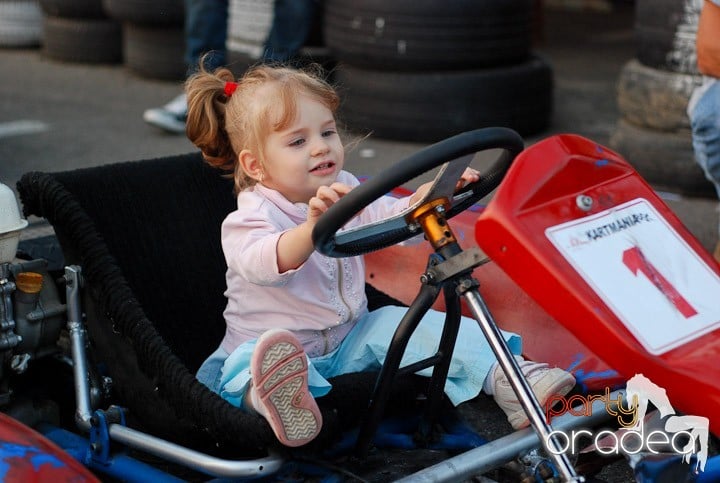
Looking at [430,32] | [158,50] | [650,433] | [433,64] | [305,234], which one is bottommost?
[158,50]

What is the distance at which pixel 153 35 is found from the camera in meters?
5.56

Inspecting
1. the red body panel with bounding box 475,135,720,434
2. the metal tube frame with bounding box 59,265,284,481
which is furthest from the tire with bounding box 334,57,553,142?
the red body panel with bounding box 475,135,720,434

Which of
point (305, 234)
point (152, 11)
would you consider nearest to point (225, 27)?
point (152, 11)

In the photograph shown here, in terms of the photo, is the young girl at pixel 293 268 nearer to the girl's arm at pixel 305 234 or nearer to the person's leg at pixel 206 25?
the girl's arm at pixel 305 234

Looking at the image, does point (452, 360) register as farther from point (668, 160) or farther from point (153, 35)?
point (153, 35)

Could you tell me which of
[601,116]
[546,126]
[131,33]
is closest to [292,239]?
[546,126]

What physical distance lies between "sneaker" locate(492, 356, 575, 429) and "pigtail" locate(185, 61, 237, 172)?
26.6 inches

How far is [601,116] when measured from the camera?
16.7ft

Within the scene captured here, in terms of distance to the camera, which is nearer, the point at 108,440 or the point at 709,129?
the point at 108,440

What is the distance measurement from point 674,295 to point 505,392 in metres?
0.40

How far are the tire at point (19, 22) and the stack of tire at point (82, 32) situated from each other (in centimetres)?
37

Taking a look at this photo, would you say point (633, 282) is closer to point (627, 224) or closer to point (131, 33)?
point (627, 224)

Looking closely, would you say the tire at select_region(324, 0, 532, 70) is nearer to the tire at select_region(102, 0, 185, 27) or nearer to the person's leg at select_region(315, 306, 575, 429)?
the tire at select_region(102, 0, 185, 27)

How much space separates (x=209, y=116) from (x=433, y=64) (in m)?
2.33
